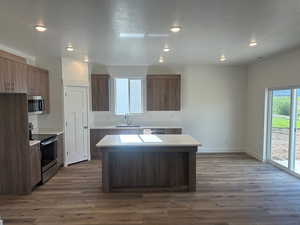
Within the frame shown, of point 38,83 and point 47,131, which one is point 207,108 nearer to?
point 47,131

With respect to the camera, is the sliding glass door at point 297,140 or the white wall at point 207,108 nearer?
the sliding glass door at point 297,140

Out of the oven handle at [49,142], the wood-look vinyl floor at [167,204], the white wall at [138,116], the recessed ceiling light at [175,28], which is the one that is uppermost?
the recessed ceiling light at [175,28]

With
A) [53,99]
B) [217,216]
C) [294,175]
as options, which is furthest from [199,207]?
[53,99]

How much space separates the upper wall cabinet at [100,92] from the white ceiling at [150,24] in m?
1.77

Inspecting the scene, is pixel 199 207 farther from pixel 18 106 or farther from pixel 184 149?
pixel 18 106

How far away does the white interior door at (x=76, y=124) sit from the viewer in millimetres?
5414

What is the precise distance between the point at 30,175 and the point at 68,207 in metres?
1.03

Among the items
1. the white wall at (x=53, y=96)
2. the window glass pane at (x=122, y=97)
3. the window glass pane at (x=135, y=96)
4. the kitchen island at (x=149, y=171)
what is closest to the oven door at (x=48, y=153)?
the white wall at (x=53, y=96)

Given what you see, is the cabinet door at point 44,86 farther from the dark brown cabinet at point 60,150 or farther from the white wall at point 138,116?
the white wall at point 138,116

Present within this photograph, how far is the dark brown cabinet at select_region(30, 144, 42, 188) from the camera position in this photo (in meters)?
3.89

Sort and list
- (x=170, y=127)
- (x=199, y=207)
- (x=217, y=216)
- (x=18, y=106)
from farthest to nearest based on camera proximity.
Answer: (x=170, y=127)
(x=18, y=106)
(x=199, y=207)
(x=217, y=216)

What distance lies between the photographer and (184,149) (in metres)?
3.79

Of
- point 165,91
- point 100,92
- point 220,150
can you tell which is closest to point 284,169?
point 220,150

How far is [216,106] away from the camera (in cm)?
668
